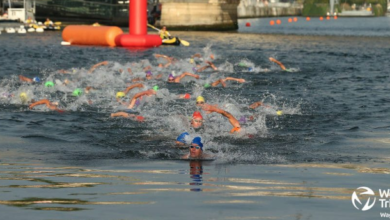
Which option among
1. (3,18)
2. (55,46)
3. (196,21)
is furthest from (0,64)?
(196,21)

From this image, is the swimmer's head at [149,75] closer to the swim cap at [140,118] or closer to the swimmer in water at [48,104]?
the swimmer in water at [48,104]

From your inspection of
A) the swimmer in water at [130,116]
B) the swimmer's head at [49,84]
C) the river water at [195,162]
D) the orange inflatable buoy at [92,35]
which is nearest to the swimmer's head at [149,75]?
the river water at [195,162]

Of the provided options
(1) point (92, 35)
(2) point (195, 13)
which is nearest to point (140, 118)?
(1) point (92, 35)

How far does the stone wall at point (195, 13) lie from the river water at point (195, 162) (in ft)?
202

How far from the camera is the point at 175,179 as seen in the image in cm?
1348

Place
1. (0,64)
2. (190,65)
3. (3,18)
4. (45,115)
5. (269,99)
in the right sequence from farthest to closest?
(3,18) → (0,64) → (190,65) → (269,99) → (45,115)

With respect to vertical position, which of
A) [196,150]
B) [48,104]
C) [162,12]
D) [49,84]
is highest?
[162,12]

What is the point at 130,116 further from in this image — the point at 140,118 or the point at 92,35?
the point at 92,35

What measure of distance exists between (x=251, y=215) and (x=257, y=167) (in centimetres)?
431

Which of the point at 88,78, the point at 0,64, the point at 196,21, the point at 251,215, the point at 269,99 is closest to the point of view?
the point at 251,215

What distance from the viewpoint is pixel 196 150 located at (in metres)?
15.7

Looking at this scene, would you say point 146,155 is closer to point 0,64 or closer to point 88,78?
point 88,78

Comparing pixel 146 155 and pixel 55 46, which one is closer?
pixel 146 155

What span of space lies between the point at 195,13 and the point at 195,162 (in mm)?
83589
